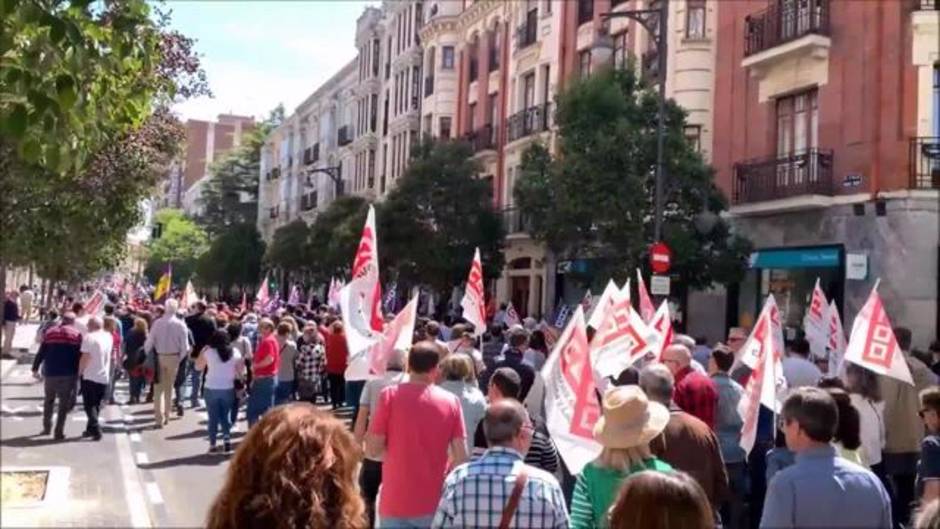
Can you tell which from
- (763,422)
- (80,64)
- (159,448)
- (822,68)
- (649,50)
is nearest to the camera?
(80,64)

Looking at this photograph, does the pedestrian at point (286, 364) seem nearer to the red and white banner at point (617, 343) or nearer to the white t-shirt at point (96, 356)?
the white t-shirt at point (96, 356)

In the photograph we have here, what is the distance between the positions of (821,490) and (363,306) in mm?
6131

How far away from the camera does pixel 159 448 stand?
1359cm

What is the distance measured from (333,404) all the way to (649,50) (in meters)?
13.9

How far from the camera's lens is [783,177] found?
2203 cm

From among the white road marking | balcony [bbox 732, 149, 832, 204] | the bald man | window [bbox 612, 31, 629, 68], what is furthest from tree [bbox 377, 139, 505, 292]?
the bald man

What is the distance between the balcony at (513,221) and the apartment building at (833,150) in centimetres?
1030

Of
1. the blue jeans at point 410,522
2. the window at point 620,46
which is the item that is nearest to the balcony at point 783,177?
the window at point 620,46

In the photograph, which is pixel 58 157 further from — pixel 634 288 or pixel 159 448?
pixel 634 288

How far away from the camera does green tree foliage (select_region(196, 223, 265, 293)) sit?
62.6m

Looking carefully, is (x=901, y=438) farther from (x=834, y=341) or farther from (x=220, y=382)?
(x=220, y=382)

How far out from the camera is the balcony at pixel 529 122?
33.1m

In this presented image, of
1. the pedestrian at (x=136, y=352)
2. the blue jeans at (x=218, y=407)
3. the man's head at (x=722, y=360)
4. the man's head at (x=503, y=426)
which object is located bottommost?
the blue jeans at (x=218, y=407)

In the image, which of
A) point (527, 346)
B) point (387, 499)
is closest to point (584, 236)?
point (527, 346)
